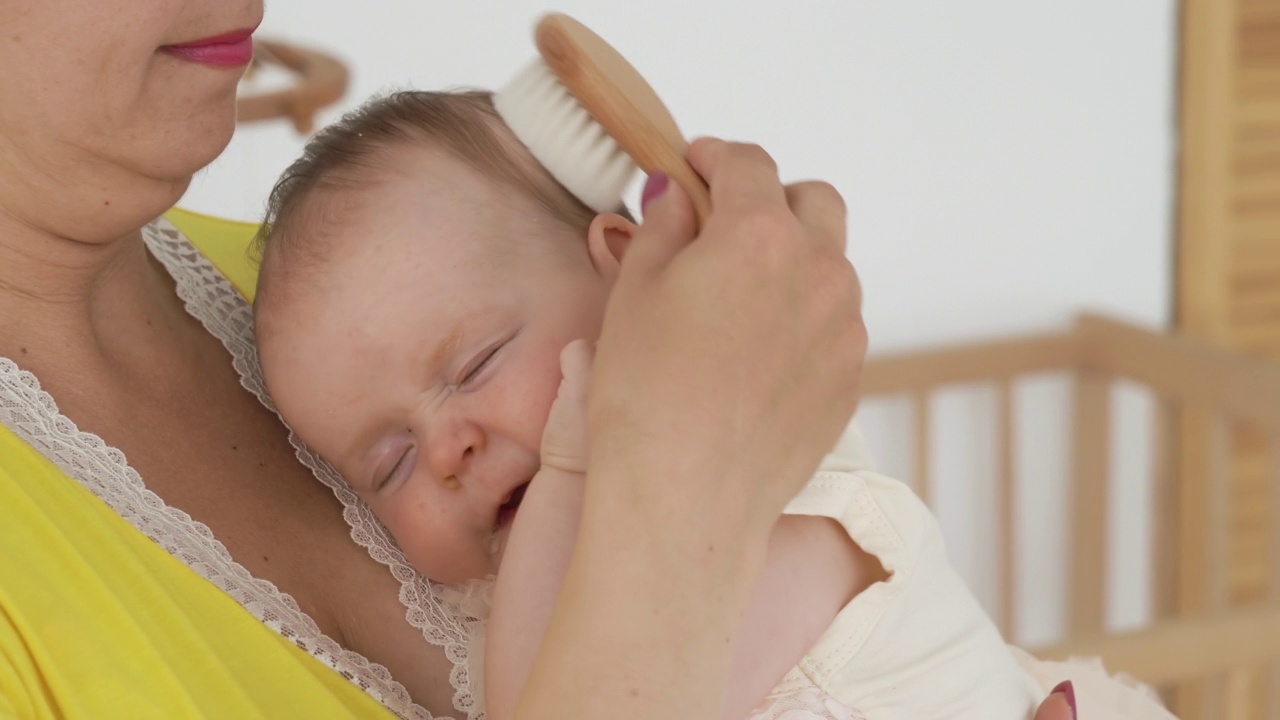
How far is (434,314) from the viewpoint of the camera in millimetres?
792

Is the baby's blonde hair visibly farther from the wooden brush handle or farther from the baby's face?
the wooden brush handle

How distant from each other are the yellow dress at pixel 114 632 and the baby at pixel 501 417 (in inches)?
4.5

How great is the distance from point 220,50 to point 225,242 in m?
0.32

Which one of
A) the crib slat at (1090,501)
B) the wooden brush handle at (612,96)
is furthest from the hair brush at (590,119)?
the crib slat at (1090,501)

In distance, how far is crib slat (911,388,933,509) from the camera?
6.86 ft

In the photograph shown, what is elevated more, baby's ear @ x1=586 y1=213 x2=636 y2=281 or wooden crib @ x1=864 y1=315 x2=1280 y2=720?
baby's ear @ x1=586 y1=213 x2=636 y2=281

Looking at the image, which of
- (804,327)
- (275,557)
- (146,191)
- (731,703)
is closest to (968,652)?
(731,703)

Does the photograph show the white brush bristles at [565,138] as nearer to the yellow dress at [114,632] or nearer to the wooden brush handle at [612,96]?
the wooden brush handle at [612,96]

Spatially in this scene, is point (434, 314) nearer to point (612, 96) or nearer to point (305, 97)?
point (612, 96)

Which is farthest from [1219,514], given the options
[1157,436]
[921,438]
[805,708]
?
[805,708]

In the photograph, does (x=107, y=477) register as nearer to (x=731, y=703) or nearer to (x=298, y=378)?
(x=298, y=378)

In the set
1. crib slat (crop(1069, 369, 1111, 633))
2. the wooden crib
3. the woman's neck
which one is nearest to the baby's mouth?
the woman's neck

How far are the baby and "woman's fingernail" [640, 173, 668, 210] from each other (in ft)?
0.33

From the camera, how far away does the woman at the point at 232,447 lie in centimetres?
58
